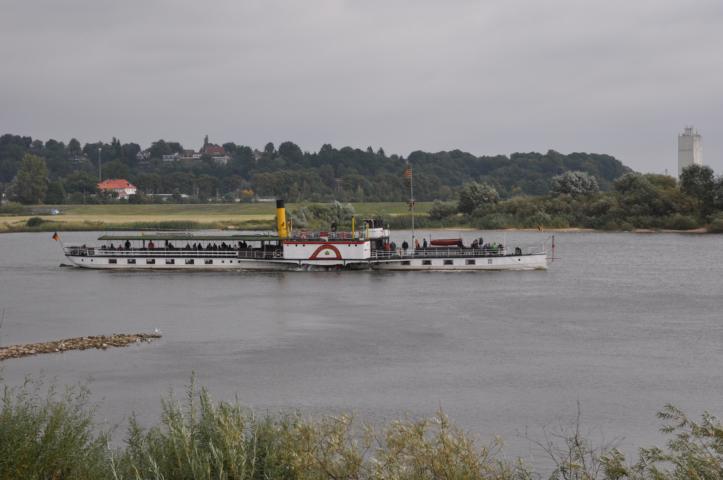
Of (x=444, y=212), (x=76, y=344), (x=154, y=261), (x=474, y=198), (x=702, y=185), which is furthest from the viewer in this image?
(x=444, y=212)

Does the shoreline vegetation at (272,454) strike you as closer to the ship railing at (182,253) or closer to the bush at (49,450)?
the bush at (49,450)

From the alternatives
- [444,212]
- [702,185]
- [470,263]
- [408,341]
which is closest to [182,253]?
[470,263]

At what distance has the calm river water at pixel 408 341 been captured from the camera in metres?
34.3

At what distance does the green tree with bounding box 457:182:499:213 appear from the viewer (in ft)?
552

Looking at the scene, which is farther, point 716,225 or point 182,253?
point 716,225

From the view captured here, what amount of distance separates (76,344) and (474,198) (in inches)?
5001

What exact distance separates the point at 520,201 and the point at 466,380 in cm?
13123

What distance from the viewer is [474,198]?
168 metres

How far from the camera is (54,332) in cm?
5181

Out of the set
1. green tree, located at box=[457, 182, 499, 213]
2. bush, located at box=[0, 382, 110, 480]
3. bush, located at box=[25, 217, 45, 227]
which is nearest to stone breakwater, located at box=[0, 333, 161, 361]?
bush, located at box=[0, 382, 110, 480]

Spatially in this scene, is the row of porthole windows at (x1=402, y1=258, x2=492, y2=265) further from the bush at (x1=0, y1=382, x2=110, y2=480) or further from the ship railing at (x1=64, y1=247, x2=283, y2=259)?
the bush at (x1=0, y1=382, x2=110, y2=480)

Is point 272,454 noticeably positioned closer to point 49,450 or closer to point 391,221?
point 49,450

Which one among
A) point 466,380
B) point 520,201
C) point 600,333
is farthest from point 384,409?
point 520,201

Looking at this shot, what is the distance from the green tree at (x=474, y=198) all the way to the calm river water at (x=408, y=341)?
82.9m
